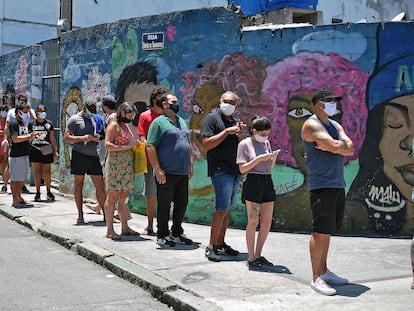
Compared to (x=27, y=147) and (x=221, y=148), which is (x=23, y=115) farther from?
(x=221, y=148)

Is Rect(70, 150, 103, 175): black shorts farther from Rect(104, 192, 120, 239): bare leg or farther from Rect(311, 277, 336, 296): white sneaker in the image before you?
Rect(311, 277, 336, 296): white sneaker

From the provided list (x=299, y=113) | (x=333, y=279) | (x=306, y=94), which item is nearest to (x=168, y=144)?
(x=299, y=113)

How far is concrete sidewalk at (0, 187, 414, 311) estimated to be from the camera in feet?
17.4

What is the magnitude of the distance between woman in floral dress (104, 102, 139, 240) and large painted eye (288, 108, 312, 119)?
7.68 ft

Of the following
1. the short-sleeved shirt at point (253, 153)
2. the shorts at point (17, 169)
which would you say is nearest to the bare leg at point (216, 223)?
the short-sleeved shirt at point (253, 153)

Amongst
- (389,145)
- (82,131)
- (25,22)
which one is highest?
(25,22)

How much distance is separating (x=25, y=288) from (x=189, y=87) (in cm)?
450

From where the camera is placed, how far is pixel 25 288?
599 cm

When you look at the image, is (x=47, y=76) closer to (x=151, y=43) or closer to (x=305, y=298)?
(x=151, y=43)

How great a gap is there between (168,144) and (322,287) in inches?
108

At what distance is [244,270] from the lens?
6.36 meters

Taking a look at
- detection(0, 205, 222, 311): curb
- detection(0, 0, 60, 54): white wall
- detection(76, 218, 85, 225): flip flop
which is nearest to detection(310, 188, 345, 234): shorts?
detection(0, 205, 222, 311): curb

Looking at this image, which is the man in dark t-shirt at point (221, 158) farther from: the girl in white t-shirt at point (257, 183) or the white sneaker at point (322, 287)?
the white sneaker at point (322, 287)

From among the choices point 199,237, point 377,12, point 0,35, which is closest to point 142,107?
point 199,237
